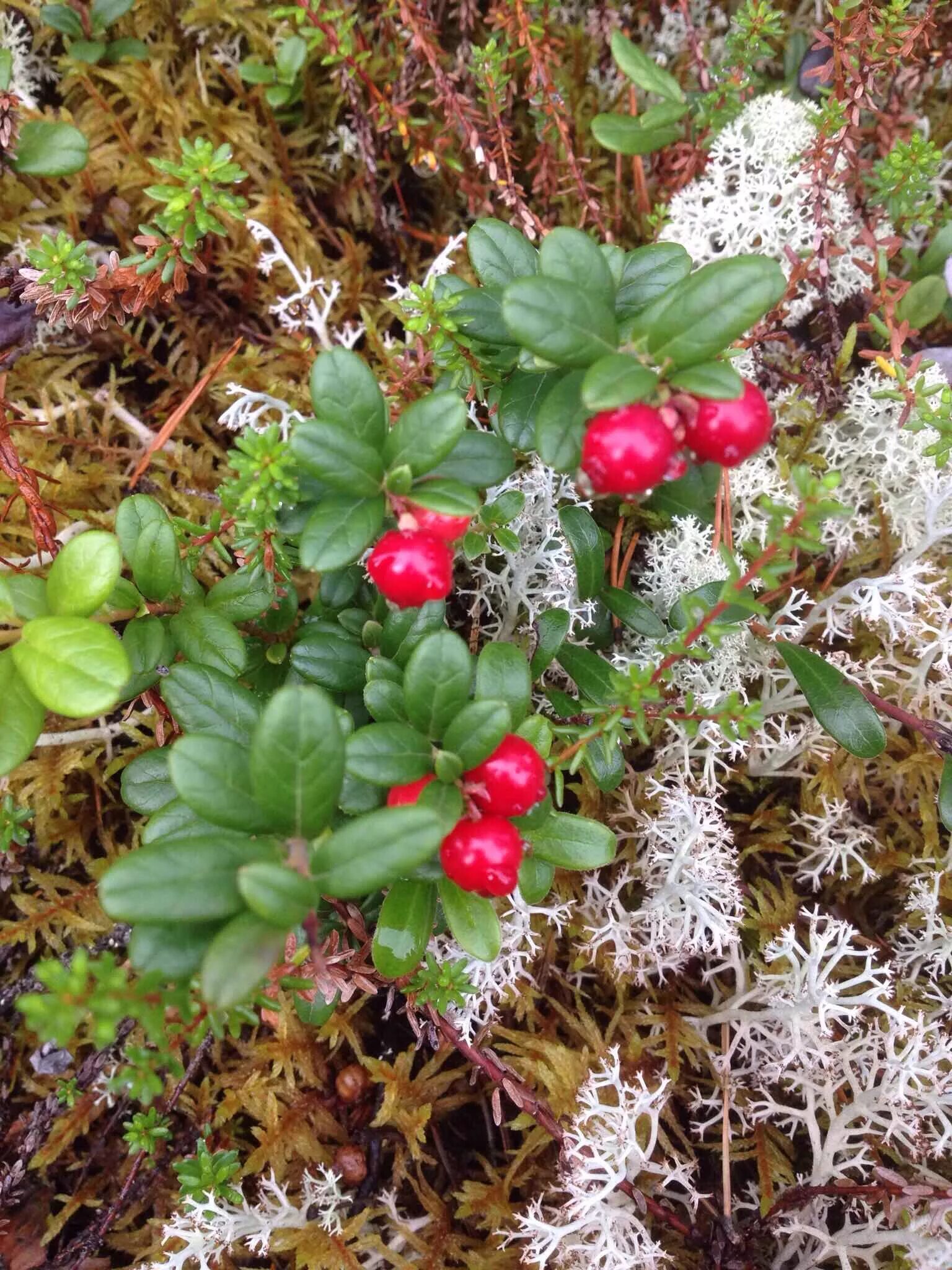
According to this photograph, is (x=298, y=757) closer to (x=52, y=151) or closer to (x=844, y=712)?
(x=844, y=712)

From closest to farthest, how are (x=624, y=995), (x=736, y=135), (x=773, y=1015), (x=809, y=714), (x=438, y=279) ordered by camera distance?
(x=438, y=279), (x=773, y=1015), (x=624, y=995), (x=809, y=714), (x=736, y=135)

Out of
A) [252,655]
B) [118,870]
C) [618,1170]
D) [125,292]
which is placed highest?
[125,292]

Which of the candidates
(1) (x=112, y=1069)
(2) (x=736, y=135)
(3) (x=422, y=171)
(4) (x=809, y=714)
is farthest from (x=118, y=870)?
(2) (x=736, y=135)

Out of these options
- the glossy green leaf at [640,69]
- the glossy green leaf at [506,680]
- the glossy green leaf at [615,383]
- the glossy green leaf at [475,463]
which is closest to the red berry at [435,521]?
the glossy green leaf at [475,463]

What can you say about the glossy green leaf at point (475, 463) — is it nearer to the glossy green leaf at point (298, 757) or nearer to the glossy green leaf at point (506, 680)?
the glossy green leaf at point (506, 680)

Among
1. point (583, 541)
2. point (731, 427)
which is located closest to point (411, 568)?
point (731, 427)

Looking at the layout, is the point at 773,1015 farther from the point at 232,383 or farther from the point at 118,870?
the point at 232,383

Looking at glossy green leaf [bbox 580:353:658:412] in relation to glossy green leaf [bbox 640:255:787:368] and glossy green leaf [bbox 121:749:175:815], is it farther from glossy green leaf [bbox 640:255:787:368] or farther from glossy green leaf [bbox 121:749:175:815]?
glossy green leaf [bbox 121:749:175:815]
